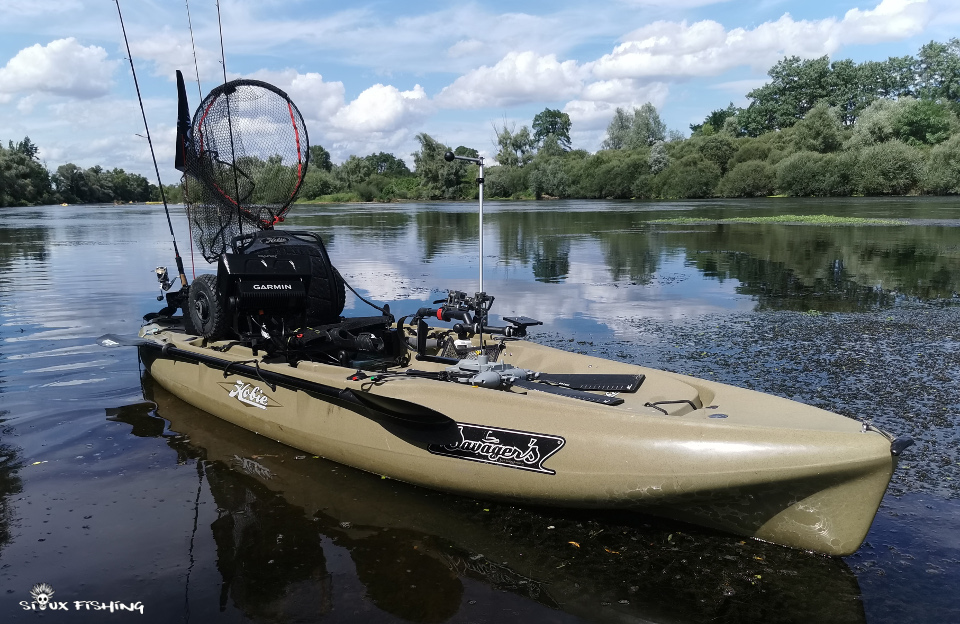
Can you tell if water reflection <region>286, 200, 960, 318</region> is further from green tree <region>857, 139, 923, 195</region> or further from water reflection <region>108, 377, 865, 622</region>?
green tree <region>857, 139, 923, 195</region>

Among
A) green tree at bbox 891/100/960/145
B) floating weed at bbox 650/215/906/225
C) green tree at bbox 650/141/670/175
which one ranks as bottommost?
floating weed at bbox 650/215/906/225

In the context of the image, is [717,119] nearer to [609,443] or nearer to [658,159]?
[658,159]

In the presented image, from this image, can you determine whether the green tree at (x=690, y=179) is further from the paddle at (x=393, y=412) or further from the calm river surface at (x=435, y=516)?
the paddle at (x=393, y=412)

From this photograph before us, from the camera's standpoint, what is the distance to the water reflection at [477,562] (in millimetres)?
4160

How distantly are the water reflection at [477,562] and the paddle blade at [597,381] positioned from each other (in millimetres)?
1020

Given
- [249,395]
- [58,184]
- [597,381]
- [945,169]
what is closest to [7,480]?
[249,395]

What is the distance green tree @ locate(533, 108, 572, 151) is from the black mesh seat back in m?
132

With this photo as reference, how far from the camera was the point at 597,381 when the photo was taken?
5.80 meters

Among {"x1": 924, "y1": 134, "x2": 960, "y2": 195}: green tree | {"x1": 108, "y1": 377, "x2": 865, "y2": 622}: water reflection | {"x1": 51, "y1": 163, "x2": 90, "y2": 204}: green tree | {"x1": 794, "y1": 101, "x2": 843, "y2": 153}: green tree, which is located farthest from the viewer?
{"x1": 51, "y1": 163, "x2": 90, "y2": 204}: green tree

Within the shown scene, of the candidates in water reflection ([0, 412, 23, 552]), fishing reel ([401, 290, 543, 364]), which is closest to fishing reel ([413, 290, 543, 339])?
fishing reel ([401, 290, 543, 364])

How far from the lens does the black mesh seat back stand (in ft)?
23.9

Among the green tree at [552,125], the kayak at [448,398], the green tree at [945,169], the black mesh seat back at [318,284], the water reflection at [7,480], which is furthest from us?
the green tree at [552,125]

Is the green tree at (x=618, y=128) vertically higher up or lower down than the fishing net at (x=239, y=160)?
higher up

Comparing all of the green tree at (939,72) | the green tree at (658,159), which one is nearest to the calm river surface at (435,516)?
the green tree at (658,159)
